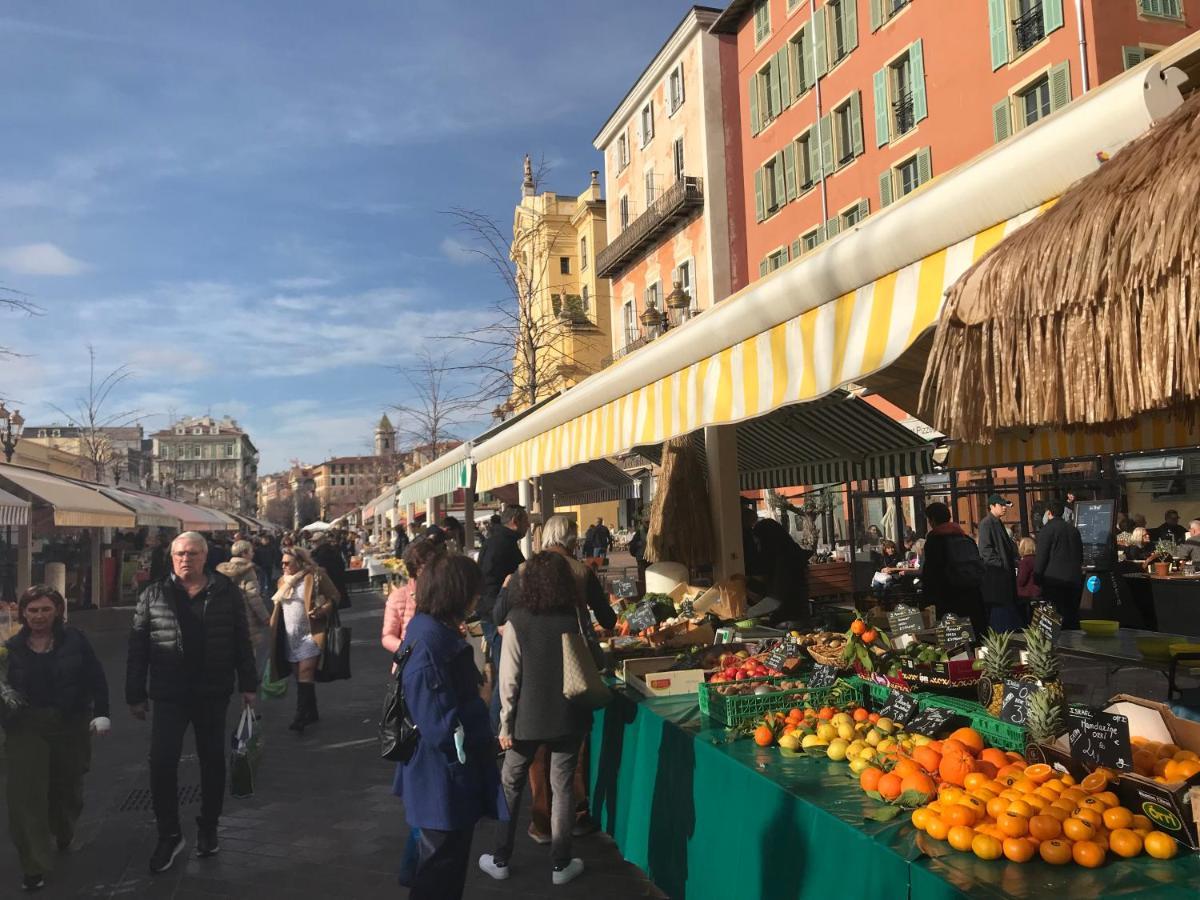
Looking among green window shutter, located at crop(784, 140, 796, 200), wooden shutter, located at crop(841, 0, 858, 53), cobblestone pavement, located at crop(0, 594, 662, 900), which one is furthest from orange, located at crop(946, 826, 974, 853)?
green window shutter, located at crop(784, 140, 796, 200)

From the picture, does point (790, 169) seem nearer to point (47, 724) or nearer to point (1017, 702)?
point (47, 724)

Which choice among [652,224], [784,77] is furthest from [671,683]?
[652,224]

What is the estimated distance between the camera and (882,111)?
21828mm

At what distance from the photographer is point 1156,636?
5645 mm

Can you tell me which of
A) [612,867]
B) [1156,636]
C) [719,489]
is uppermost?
[719,489]

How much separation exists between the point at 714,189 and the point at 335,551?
65.5 feet

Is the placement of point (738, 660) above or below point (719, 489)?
below

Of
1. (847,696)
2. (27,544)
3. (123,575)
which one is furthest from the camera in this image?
(123,575)

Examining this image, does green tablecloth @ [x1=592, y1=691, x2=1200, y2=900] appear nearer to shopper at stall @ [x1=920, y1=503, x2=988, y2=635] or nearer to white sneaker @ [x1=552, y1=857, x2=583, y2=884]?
white sneaker @ [x1=552, y1=857, x2=583, y2=884]

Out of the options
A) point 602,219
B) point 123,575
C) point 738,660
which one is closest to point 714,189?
point 602,219

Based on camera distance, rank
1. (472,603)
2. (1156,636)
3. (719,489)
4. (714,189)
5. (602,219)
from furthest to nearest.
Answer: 1. (602,219)
2. (714,189)
3. (719,489)
4. (1156,636)
5. (472,603)

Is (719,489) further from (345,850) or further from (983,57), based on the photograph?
(983,57)

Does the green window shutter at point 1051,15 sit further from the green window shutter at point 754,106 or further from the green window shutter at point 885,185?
the green window shutter at point 754,106

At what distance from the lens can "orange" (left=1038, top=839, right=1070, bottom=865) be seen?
236 centimetres
